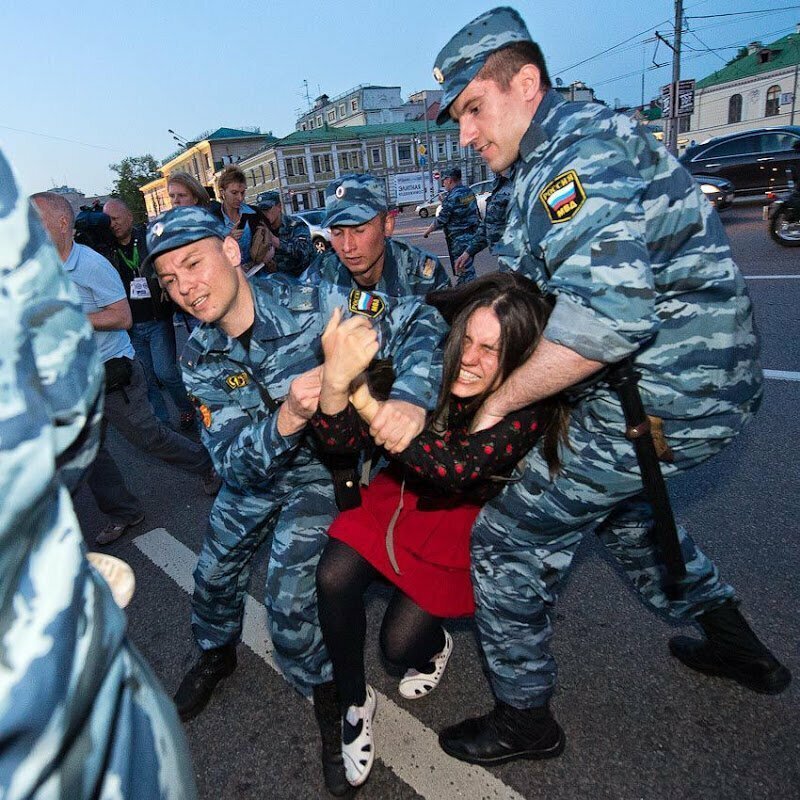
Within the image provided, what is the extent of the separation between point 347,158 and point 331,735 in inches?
2619

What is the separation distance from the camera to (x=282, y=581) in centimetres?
194

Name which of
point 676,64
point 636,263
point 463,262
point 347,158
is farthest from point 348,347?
point 347,158

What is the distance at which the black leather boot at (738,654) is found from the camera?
1.96 metres

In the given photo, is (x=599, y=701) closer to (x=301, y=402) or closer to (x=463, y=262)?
(x=301, y=402)

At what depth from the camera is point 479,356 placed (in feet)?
5.86

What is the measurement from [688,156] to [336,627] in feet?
52.3

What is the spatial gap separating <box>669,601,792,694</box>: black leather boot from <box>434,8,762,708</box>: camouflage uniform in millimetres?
97

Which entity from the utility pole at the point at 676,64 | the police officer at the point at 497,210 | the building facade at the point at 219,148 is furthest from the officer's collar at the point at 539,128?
the building facade at the point at 219,148

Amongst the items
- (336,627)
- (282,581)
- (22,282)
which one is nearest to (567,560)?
(336,627)

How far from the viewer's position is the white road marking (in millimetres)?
4383

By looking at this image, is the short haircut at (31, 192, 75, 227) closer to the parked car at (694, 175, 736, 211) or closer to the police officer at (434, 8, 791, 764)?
the police officer at (434, 8, 791, 764)

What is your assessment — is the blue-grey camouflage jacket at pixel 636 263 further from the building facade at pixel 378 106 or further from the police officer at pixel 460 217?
the building facade at pixel 378 106

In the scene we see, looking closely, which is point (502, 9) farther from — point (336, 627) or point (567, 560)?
point (336, 627)

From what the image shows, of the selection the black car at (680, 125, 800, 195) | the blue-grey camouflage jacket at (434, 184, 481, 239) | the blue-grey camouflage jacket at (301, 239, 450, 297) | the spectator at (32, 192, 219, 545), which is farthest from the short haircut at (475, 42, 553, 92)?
the black car at (680, 125, 800, 195)
